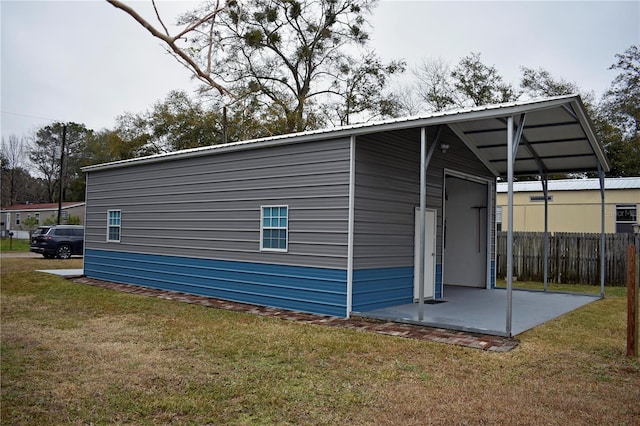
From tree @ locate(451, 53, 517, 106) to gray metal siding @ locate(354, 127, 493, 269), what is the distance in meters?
16.1

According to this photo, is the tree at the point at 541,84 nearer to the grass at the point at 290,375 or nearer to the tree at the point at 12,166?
the grass at the point at 290,375

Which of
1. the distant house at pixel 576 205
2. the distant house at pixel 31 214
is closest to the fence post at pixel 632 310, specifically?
the distant house at pixel 576 205

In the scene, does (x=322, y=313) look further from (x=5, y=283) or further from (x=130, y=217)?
(x=5, y=283)

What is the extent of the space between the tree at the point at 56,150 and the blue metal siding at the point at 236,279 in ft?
110

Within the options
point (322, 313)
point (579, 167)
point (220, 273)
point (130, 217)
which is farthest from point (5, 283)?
point (579, 167)

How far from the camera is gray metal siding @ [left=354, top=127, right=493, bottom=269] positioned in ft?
26.5

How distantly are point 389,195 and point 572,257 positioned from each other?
8310 millimetres

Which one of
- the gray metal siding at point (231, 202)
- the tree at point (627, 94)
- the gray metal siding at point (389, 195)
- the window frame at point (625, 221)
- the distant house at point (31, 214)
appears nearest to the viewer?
the gray metal siding at point (389, 195)

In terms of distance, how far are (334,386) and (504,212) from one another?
1433 cm

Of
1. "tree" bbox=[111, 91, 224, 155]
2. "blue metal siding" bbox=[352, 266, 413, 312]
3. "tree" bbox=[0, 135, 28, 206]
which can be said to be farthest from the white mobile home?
"tree" bbox=[0, 135, 28, 206]

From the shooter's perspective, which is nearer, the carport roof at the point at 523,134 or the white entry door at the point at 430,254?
the carport roof at the point at 523,134

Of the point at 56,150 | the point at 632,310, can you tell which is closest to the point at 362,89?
the point at 632,310

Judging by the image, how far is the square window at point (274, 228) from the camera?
882 cm

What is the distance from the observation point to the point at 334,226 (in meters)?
8.05
